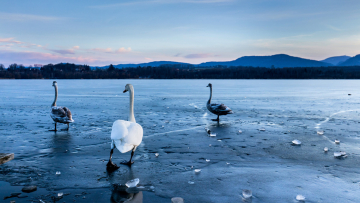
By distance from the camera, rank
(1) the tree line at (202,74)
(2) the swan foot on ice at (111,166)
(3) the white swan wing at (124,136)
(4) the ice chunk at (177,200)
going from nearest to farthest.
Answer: (4) the ice chunk at (177,200)
(3) the white swan wing at (124,136)
(2) the swan foot on ice at (111,166)
(1) the tree line at (202,74)

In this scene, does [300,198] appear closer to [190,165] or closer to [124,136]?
[190,165]

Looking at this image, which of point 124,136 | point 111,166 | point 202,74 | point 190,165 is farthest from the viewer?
point 202,74

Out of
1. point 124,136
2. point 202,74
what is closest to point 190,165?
point 124,136

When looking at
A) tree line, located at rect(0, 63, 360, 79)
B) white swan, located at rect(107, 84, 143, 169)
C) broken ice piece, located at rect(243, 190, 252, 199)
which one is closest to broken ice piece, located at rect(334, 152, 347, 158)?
broken ice piece, located at rect(243, 190, 252, 199)

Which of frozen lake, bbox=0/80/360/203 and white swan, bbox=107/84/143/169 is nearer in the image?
frozen lake, bbox=0/80/360/203

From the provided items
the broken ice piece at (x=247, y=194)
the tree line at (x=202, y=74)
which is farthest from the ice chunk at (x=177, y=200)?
the tree line at (x=202, y=74)

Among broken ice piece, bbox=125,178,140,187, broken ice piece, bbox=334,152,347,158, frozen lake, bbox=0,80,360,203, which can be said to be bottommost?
frozen lake, bbox=0,80,360,203

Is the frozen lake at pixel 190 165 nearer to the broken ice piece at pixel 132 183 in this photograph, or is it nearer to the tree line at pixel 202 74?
the broken ice piece at pixel 132 183

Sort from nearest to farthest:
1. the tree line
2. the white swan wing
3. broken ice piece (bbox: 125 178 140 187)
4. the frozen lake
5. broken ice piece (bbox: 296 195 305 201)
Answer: broken ice piece (bbox: 296 195 305 201) → the frozen lake → broken ice piece (bbox: 125 178 140 187) → the white swan wing → the tree line

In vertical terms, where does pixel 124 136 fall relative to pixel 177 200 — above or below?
above

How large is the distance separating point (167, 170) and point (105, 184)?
1544mm

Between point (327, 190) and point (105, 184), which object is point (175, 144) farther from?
point (327, 190)

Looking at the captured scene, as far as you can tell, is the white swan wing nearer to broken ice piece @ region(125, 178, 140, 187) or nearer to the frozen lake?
the frozen lake

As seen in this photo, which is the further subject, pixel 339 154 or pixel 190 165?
pixel 339 154
